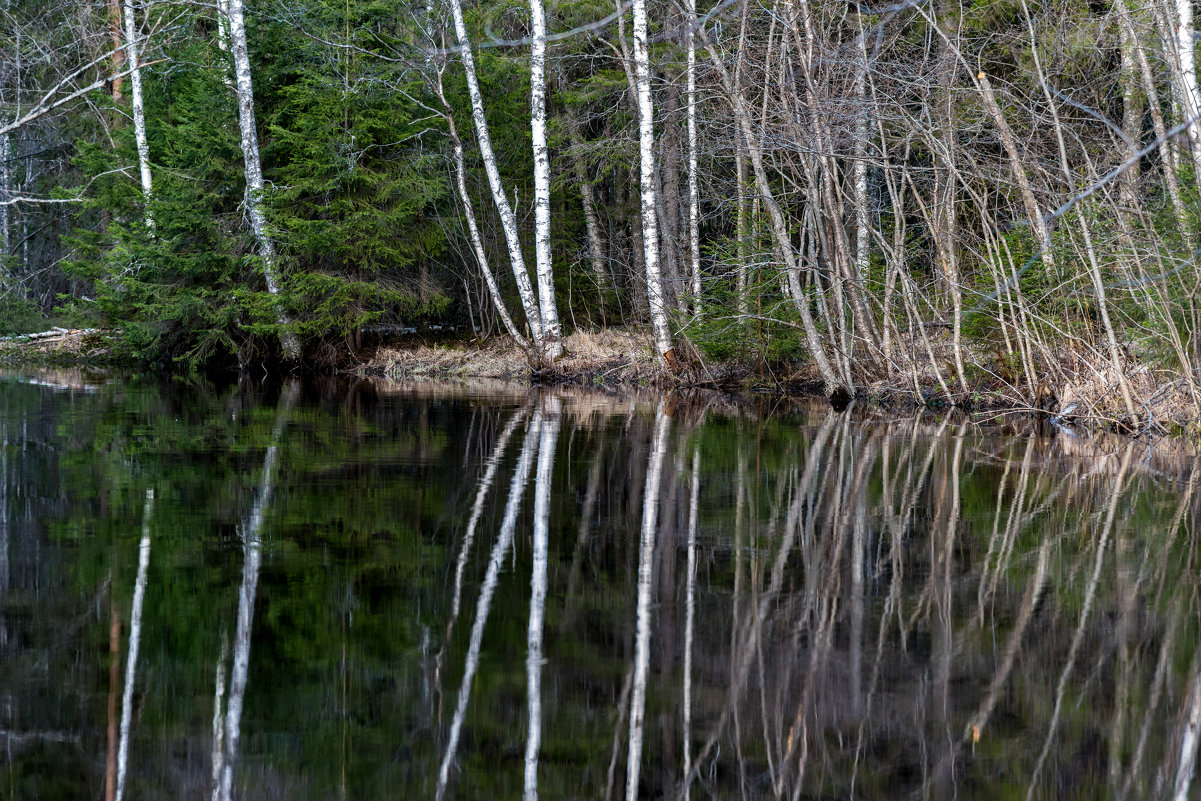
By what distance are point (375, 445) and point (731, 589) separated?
5.88 meters

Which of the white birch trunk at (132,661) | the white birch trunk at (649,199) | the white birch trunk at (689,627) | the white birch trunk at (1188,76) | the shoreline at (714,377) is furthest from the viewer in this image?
the white birch trunk at (649,199)

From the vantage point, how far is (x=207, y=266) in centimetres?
2306

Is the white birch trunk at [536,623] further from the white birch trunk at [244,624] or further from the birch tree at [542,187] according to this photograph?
the birch tree at [542,187]

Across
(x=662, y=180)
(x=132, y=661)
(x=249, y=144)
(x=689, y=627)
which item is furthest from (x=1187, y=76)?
(x=249, y=144)

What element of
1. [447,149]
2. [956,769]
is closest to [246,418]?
[956,769]

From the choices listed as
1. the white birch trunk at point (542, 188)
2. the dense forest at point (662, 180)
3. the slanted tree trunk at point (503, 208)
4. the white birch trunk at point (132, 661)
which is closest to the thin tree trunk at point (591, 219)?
the dense forest at point (662, 180)

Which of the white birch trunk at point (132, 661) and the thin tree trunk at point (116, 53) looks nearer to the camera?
the white birch trunk at point (132, 661)

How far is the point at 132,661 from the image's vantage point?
3779 mm

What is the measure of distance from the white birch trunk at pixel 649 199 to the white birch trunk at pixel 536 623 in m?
9.89

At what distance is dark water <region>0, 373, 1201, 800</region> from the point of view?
10.3 feet

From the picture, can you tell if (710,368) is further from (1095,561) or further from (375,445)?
(1095,561)

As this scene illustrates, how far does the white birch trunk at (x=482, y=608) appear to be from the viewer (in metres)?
3.17

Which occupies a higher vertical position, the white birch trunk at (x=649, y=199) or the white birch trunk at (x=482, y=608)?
the white birch trunk at (x=649, y=199)

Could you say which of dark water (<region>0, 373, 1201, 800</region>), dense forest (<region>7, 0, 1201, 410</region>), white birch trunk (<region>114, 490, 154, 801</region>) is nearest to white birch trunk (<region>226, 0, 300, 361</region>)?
dense forest (<region>7, 0, 1201, 410</region>)
